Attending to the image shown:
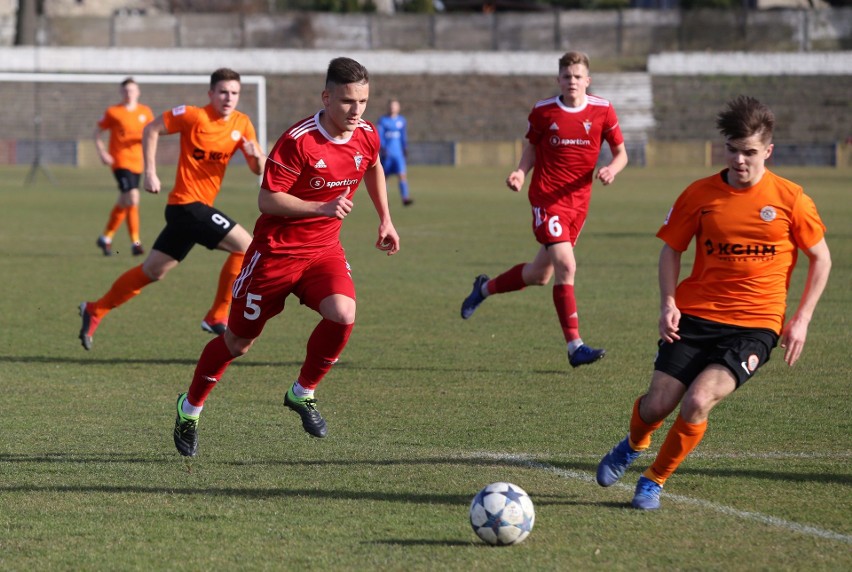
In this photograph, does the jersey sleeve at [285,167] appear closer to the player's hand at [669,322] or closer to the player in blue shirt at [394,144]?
the player's hand at [669,322]

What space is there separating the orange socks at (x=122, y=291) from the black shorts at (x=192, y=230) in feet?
0.84

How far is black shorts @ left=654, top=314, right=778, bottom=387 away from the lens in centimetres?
484

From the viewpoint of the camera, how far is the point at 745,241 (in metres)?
4.95

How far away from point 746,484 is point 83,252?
40.5 ft

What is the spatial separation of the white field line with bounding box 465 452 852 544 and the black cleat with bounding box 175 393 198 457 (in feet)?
4.28

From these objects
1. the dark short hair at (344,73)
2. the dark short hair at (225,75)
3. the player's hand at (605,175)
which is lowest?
the player's hand at (605,175)

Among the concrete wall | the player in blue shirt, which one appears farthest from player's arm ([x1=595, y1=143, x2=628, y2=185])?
the concrete wall

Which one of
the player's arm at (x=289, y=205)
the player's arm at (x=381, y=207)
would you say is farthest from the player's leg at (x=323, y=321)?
the player's arm at (x=289, y=205)

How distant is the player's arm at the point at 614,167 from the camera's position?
836 centimetres

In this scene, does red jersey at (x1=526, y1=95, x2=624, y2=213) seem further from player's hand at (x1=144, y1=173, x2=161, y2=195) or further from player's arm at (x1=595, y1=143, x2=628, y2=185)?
player's hand at (x1=144, y1=173, x2=161, y2=195)

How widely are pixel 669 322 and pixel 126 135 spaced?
41.6ft

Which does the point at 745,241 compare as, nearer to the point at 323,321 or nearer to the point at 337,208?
the point at 337,208

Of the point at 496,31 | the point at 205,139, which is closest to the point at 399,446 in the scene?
the point at 205,139

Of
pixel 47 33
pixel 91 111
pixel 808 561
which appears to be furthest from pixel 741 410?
pixel 47 33
